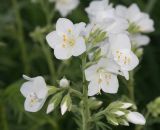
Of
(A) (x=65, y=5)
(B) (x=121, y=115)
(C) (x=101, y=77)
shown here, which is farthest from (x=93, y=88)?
(A) (x=65, y=5)

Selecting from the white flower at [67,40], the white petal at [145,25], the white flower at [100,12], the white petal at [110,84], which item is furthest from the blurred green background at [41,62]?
the white flower at [67,40]

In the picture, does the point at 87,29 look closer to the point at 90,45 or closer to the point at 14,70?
the point at 90,45

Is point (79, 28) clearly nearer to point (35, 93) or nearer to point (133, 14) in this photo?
point (35, 93)

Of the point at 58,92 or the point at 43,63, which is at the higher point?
the point at 58,92

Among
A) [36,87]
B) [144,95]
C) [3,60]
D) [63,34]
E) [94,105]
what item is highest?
[63,34]

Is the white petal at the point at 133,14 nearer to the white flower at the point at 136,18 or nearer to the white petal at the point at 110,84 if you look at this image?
the white flower at the point at 136,18

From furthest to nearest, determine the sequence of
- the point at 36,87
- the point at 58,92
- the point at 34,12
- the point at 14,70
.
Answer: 1. the point at 34,12
2. the point at 14,70
3. the point at 58,92
4. the point at 36,87

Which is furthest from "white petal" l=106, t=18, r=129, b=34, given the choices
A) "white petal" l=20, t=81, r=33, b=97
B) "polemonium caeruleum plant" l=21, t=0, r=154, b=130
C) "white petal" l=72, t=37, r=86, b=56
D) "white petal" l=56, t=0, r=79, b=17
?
"white petal" l=56, t=0, r=79, b=17

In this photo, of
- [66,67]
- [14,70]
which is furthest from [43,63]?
[66,67]

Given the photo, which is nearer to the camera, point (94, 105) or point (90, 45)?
point (90, 45)
